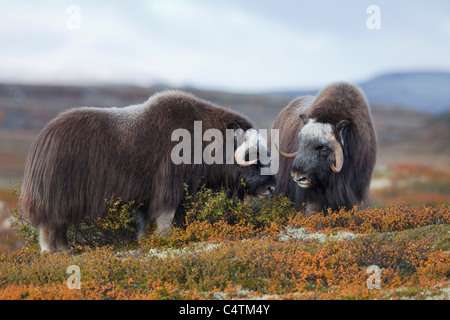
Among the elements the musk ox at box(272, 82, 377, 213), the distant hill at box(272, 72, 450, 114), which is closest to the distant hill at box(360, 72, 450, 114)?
the distant hill at box(272, 72, 450, 114)

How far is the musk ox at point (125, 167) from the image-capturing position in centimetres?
509

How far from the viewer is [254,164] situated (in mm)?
5758

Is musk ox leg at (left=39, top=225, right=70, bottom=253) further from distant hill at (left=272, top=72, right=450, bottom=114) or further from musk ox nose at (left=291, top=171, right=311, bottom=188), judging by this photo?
distant hill at (left=272, top=72, right=450, bottom=114)

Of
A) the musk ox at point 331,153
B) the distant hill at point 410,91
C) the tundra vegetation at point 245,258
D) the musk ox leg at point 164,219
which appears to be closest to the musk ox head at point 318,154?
the musk ox at point 331,153

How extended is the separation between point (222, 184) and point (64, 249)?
1747 millimetres

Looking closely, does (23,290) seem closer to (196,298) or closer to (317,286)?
(196,298)

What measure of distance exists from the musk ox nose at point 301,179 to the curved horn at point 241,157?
0.43m

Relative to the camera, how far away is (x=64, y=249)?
17.2 feet

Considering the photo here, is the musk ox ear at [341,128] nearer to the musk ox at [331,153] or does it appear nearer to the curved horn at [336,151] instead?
the musk ox at [331,153]

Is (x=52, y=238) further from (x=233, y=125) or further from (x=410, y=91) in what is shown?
(x=410, y=91)

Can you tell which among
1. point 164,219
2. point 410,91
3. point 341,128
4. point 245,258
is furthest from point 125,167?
point 410,91

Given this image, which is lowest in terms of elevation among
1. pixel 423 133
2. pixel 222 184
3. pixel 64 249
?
pixel 423 133

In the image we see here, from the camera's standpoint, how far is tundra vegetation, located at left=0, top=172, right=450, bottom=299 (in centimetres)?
384

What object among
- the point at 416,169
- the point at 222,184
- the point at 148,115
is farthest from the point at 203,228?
the point at 416,169
